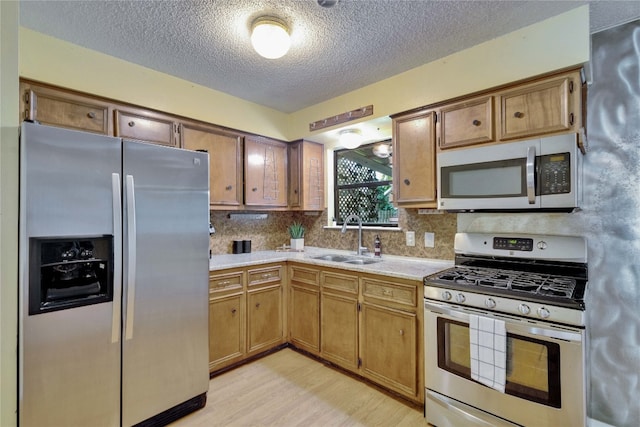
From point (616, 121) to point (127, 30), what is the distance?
314 cm

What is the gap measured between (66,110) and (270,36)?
Answer: 58.7 inches

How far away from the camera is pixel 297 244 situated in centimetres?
364

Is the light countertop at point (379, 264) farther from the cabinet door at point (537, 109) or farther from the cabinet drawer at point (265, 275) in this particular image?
the cabinet door at point (537, 109)

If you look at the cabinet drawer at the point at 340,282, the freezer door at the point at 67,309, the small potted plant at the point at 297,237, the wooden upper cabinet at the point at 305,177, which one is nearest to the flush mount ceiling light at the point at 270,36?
the freezer door at the point at 67,309

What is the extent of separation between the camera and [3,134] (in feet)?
4.53

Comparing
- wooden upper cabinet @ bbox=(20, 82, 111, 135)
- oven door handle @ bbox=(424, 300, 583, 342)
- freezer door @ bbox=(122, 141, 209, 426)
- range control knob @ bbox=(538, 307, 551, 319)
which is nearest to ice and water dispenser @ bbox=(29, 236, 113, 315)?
freezer door @ bbox=(122, 141, 209, 426)

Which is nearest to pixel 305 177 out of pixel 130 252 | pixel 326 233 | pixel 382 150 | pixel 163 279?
pixel 326 233

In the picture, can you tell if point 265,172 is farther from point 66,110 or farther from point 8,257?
point 8,257

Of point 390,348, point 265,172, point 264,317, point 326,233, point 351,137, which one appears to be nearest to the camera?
point 390,348

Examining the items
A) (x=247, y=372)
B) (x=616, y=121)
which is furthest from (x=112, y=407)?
(x=616, y=121)

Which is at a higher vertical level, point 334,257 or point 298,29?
point 298,29

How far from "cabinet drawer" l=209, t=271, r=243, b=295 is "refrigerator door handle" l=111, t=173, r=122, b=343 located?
783 millimetres

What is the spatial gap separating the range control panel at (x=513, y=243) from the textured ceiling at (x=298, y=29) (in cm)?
137

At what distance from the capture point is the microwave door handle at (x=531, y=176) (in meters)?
1.87
